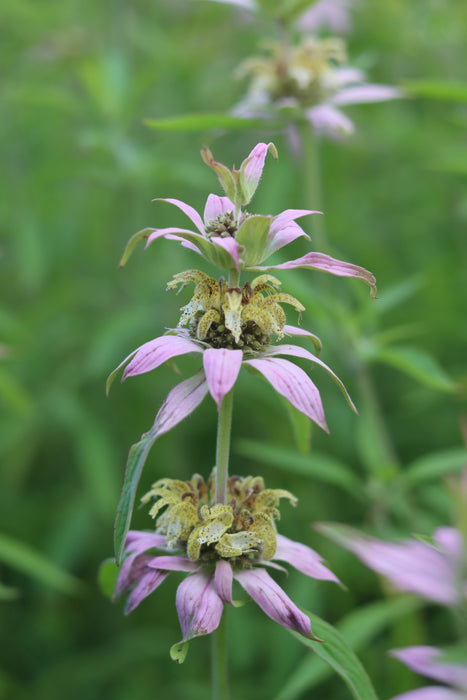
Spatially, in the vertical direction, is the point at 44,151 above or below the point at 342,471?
above

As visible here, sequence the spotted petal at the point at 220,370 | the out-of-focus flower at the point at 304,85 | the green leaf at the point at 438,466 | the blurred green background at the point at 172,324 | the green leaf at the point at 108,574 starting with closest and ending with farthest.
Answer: the spotted petal at the point at 220,370, the green leaf at the point at 108,574, the green leaf at the point at 438,466, the out-of-focus flower at the point at 304,85, the blurred green background at the point at 172,324

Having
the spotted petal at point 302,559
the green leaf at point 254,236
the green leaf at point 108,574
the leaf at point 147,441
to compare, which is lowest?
the green leaf at point 108,574

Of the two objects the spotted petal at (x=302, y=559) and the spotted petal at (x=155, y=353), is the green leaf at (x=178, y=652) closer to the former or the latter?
the spotted petal at (x=302, y=559)

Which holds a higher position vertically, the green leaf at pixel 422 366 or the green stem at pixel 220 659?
the green leaf at pixel 422 366

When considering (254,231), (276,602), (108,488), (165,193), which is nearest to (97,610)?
(108,488)

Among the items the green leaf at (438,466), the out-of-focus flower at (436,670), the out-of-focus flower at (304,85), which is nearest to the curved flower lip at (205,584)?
the out-of-focus flower at (436,670)

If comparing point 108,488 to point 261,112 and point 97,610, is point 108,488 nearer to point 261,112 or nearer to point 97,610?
point 97,610

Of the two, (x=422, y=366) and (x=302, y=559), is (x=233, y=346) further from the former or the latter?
(x=422, y=366)

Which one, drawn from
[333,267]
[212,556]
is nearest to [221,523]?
[212,556]
